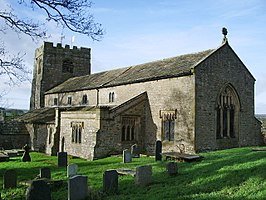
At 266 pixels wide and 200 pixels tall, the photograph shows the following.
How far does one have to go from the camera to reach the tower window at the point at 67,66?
43125 mm

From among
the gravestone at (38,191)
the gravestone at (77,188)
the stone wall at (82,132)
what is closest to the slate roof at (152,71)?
the stone wall at (82,132)

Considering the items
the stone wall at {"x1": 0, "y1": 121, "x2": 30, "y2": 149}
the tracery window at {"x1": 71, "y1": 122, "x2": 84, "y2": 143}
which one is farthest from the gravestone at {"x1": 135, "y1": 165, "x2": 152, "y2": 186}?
the stone wall at {"x1": 0, "y1": 121, "x2": 30, "y2": 149}

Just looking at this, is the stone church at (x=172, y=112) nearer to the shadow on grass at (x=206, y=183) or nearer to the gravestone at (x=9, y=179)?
the shadow on grass at (x=206, y=183)

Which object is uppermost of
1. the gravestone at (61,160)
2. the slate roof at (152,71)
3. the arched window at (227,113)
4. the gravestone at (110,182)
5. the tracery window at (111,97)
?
the slate roof at (152,71)

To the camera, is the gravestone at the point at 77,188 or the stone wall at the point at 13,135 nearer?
the gravestone at the point at 77,188

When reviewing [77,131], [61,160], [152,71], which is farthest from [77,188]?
[152,71]

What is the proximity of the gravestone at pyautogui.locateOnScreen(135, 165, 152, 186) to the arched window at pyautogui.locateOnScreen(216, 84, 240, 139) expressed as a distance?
11.7 meters

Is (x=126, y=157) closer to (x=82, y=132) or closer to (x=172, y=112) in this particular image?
(x=172, y=112)

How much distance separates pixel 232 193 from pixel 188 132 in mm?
11441

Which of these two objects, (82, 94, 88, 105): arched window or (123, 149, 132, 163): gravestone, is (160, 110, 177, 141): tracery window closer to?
(123, 149, 132, 163): gravestone

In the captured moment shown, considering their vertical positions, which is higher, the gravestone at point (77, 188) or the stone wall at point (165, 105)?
the stone wall at point (165, 105)

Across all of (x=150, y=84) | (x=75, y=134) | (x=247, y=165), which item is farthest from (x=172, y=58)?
(x=247, y=165)

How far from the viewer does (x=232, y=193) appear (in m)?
8.54

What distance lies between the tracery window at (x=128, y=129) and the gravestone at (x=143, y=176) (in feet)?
39.4
